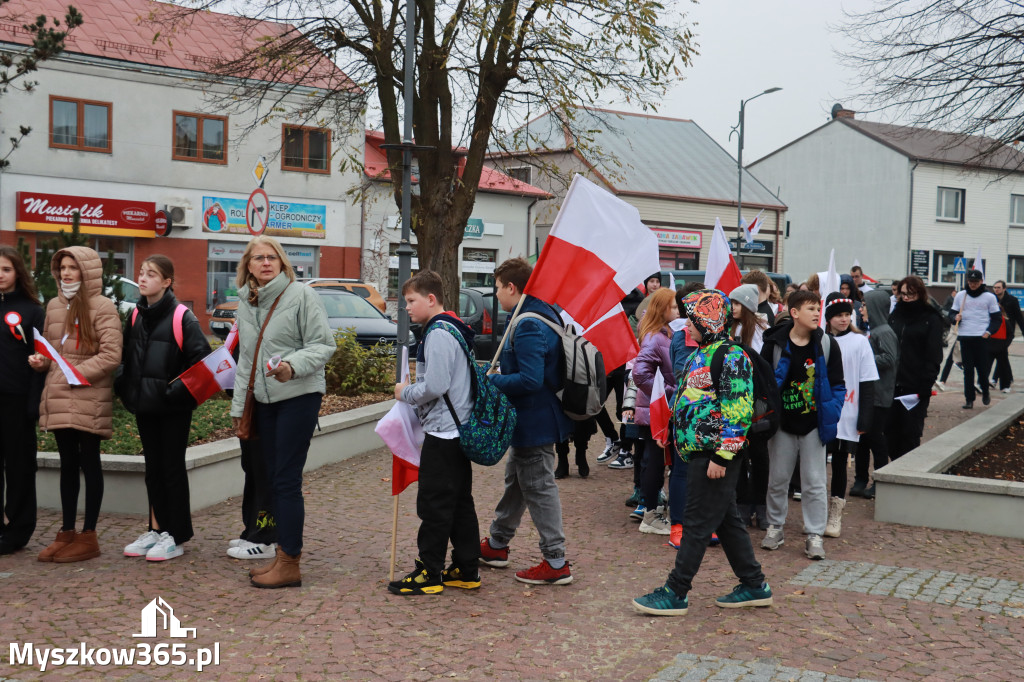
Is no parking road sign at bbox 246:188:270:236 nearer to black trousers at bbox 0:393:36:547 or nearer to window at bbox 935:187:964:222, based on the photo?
black trousers at bbox 0:393:36:547

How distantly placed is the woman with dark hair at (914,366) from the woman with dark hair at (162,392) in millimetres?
6177

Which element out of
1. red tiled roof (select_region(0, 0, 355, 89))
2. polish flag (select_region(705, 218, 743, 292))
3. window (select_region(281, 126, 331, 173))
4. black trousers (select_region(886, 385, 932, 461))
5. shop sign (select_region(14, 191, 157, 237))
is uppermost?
red tiled roof (select_region(0, 0, 355, 89))

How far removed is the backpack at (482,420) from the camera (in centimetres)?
536

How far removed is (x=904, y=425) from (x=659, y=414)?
3.43 metres

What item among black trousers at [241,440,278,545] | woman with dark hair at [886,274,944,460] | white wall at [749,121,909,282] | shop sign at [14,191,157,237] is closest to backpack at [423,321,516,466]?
black trousers at [241,440,278,545]

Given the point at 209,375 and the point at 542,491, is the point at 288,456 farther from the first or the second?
the point at 542,491

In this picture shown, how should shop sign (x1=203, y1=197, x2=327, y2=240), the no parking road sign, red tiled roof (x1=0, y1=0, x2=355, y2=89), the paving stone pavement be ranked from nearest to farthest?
the paving stone pavement < the no parking road sign < red tiled roof (x1=0, y1=0, x2=355, y2=89) < shop sign (x1=203, y1=197, x2=327, y2=240)

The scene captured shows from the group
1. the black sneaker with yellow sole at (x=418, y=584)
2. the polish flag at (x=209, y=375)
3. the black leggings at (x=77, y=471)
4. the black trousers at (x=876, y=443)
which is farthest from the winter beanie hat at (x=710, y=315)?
the black trousers at (x=876, y=443)

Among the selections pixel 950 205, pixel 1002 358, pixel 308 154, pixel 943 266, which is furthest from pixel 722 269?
pixel 950 205

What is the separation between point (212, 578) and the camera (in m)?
5.71

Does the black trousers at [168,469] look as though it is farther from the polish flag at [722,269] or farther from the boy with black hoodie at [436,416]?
the polish flag at [722,269]

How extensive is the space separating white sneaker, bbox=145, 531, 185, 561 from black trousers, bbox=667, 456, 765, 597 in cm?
306

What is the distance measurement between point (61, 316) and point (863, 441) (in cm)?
653

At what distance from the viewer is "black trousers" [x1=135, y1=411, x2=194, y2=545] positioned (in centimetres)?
601
